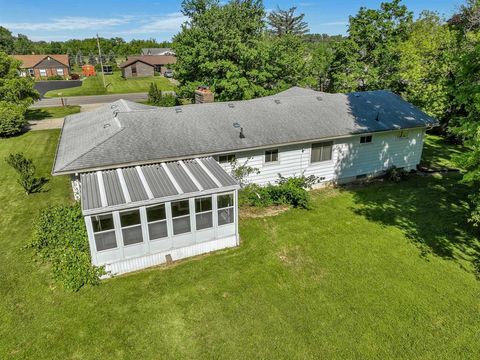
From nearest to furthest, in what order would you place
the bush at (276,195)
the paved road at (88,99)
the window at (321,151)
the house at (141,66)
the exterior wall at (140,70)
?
the bush at (276,195)
the window at (321,151)
the paved road at (88,99)
the house at (141,66)
the exterior wall at (140,70)

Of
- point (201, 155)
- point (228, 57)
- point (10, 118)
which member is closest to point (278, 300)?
point (201, 155)

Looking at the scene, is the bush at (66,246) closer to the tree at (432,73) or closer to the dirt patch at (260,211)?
the dirt patch at (260,211)

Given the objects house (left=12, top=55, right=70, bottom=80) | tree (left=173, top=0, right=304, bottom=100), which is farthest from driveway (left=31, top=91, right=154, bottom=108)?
house (left=12, top=55, right=70, bottom=80)

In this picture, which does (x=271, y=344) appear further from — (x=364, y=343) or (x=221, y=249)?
(x=221, y=249)

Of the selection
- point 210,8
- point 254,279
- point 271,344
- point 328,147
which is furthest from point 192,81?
point 271,344

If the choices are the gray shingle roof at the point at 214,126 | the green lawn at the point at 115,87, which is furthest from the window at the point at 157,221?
the green lawn at the point at 115,87

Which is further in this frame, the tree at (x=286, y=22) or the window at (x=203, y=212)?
the tree at (x=286, y=22)

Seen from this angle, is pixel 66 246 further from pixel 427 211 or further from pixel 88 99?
pixel 88 99

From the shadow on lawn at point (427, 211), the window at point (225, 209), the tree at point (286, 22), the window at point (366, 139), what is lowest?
the shadow on lawn at point (427, 211)
